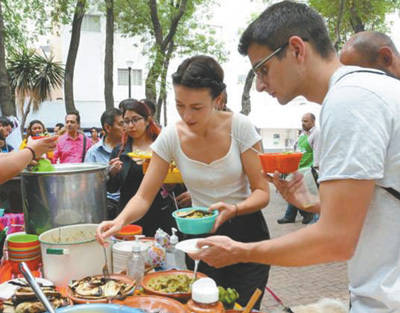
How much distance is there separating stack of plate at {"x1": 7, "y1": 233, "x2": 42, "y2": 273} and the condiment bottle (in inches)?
41.2

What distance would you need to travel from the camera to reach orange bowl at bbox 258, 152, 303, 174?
64.9 inches

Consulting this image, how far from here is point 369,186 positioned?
102 cm

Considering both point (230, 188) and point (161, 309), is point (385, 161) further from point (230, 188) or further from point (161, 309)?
point (230, 188)

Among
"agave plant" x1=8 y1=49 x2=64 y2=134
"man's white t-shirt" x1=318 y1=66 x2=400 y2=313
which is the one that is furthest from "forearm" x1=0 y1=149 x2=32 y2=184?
"agave plant" x1=8 y1=49 x2=64 y2=134

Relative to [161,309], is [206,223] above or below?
above

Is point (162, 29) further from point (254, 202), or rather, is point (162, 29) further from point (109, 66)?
point (254, 202)

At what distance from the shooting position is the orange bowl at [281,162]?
165cm

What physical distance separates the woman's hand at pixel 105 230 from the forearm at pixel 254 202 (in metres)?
0.67

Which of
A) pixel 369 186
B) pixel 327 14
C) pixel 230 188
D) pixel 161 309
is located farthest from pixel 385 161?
pixel 327 14

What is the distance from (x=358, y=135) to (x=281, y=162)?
656mm

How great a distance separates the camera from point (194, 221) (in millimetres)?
1839

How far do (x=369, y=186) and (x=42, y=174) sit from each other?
5.42 feet

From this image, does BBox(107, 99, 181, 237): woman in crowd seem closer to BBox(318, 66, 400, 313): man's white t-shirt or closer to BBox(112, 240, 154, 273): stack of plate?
BBox(112, 240, 154, 273): stack of plate

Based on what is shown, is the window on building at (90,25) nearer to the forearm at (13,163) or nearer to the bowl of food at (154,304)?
the forearm at (13,163)
